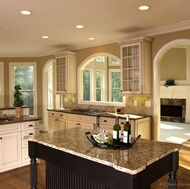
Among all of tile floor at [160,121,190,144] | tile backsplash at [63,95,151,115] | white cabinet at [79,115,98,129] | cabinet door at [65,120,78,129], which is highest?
tile backsplash at [63,95,151,115]

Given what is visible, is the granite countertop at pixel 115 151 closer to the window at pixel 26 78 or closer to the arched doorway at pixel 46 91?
the arched doorway at pixel 46 91

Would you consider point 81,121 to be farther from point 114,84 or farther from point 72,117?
point 114,84

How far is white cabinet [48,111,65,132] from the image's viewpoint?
19.1 ft

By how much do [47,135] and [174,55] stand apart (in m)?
8.69

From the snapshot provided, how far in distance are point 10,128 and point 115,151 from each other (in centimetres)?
252

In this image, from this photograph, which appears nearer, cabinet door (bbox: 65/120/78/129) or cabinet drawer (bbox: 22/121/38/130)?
cabinet drawer (bbox: 22/121/38/130)

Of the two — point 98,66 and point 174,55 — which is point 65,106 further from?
point 174,55

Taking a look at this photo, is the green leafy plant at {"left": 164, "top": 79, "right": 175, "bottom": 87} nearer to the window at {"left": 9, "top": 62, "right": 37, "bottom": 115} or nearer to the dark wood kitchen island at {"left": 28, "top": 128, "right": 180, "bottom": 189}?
the window at {"left": 9, "top": 62, "right": 37, "bottom": 115}

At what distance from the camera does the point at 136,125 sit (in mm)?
4281

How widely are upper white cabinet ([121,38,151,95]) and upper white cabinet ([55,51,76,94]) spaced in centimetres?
186

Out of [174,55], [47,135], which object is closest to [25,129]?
[47,135]

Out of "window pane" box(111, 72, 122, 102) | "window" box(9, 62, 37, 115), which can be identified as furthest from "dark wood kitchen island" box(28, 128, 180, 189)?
"window pane" box(111, 72, 122, 102)

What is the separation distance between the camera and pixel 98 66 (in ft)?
31.4

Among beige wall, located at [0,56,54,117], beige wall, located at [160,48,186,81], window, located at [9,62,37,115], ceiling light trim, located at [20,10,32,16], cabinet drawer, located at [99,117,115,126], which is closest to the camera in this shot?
ceiling light trim, located at [20,10,32,16]
